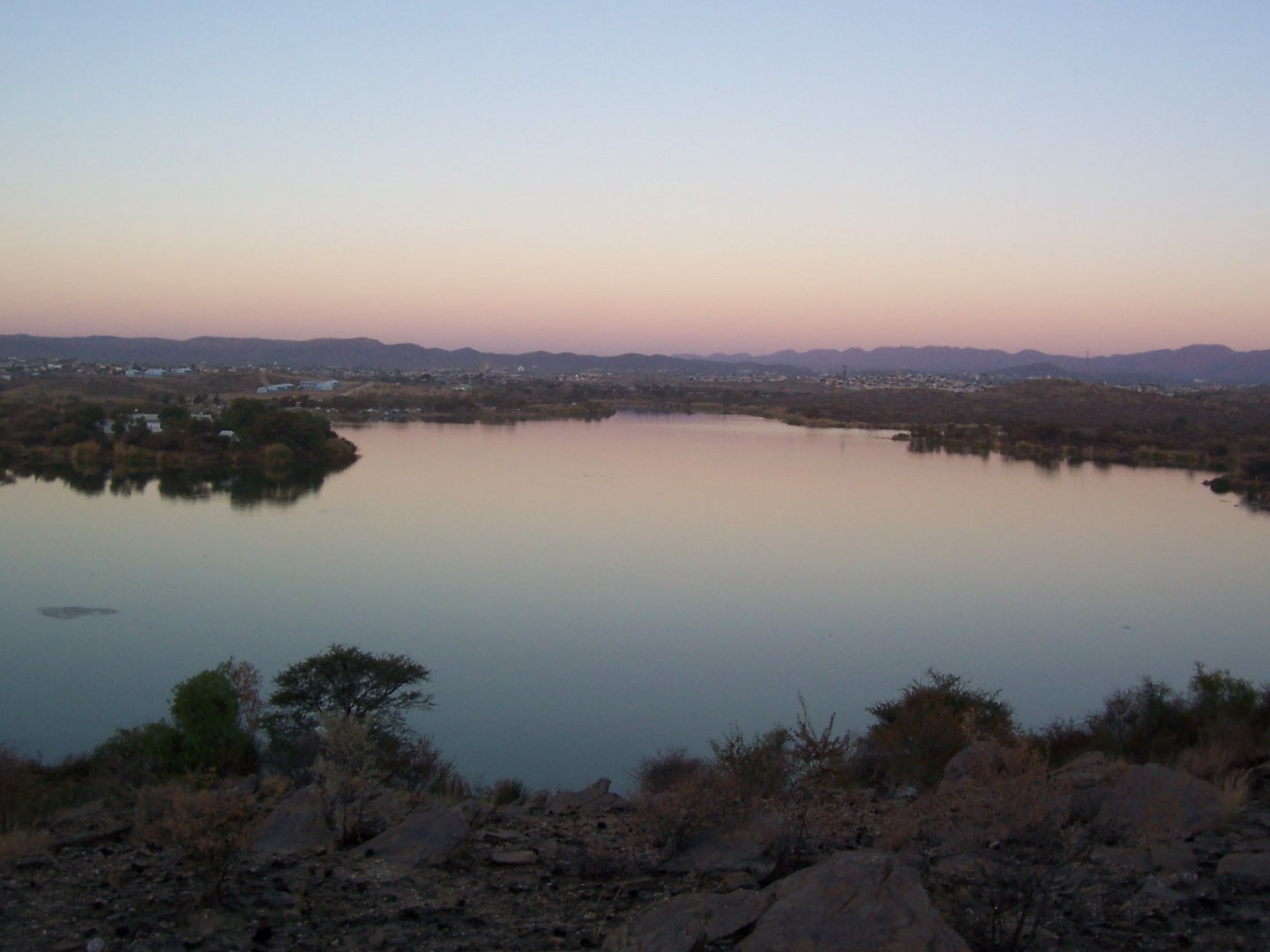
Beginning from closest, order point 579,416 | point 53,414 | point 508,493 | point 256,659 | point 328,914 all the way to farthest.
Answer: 1. point 328,914
2. point 256,659
3. point 508,493
4. point 53,414
5. point 579,416

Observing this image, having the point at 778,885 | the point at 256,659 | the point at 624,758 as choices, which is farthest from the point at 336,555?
the point at 778,885

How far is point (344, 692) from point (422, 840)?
700 centimetres

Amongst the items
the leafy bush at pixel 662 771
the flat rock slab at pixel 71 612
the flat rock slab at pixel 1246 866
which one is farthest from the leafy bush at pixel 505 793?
the flat rock slab at pixel 71 612

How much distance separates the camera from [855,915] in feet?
12.7

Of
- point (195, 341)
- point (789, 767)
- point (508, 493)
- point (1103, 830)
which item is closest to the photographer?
point (1103, 830)

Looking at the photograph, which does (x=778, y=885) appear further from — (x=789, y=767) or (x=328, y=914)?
(x=789, y=767)

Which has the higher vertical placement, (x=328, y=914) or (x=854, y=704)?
(x=328, y=914)

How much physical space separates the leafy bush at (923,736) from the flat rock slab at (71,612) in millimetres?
15161

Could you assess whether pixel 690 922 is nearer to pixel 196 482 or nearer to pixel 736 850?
pixel 736 850

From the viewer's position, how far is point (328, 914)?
15.7ft

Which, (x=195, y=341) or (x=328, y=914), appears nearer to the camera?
(x=328, y=914)

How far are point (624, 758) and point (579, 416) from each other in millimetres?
67458

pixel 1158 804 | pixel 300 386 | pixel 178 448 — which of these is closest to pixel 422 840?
pixel 1158 804

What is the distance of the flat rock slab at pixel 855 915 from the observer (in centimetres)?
367
